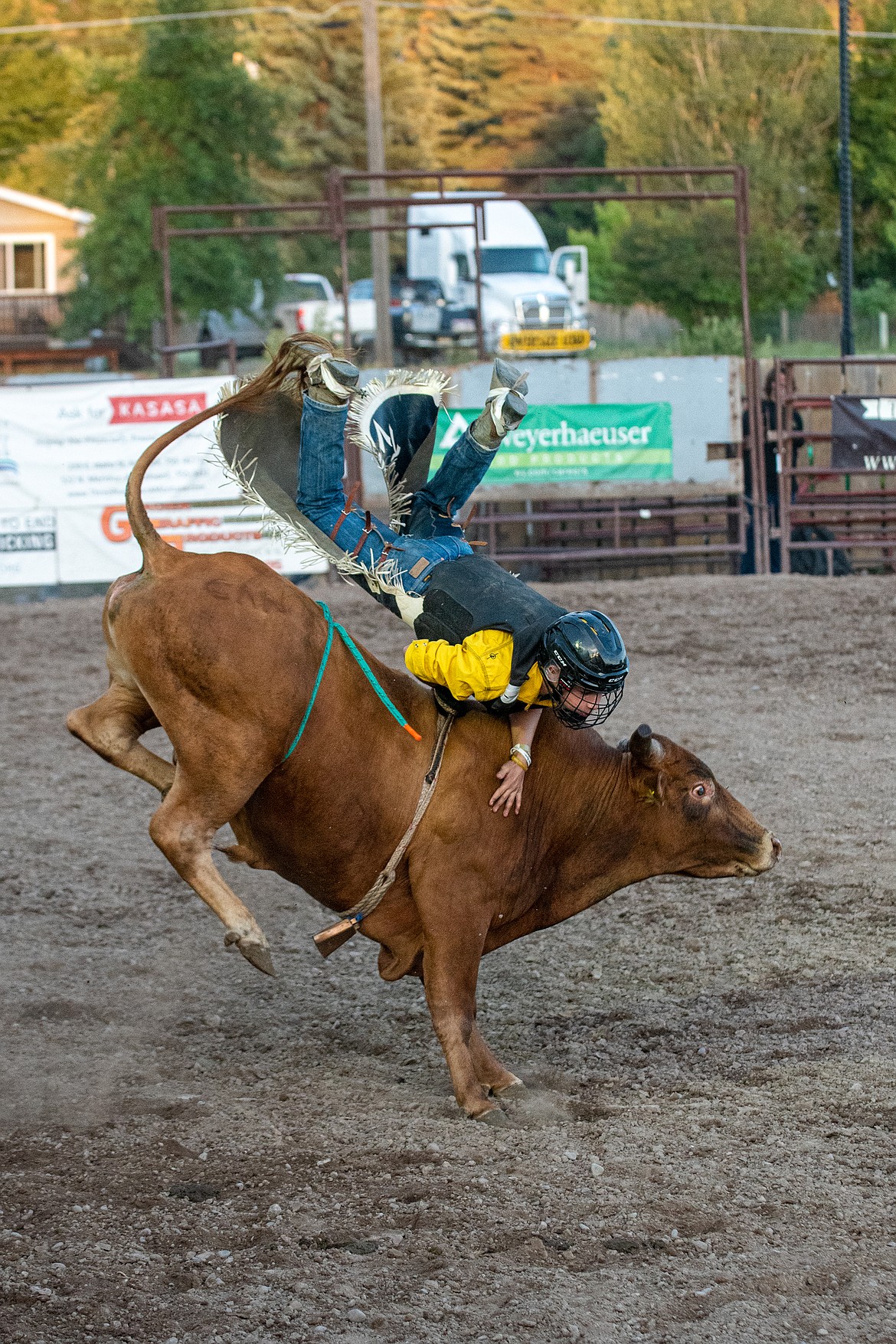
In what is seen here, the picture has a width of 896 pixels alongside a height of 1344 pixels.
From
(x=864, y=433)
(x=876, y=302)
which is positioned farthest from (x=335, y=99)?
(x=864, y=433)

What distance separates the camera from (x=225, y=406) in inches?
172

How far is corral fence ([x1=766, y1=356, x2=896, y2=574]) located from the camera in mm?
14461

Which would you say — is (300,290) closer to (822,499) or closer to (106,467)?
(106,467)

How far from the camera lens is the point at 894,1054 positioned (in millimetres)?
4480

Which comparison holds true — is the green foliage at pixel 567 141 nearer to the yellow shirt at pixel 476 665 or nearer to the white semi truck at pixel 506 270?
the white semi truck at pixel 506 270

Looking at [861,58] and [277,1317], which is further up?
[861,58]

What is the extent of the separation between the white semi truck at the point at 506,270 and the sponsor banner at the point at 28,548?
11.7 m

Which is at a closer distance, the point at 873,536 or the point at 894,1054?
the point at 894,1054

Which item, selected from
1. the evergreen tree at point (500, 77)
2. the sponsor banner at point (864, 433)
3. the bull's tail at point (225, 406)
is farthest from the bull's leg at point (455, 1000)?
the evergreen tree at point (500, 77)

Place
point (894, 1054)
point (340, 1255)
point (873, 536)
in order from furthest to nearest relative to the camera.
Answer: point (873, 536), point (894, 1054), point (340, 1255)

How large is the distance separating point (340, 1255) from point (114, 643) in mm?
1739

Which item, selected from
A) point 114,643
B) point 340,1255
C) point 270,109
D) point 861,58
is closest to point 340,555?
point 114,643

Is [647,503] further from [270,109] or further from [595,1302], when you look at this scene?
[270,109]

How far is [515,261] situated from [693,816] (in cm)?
2398
